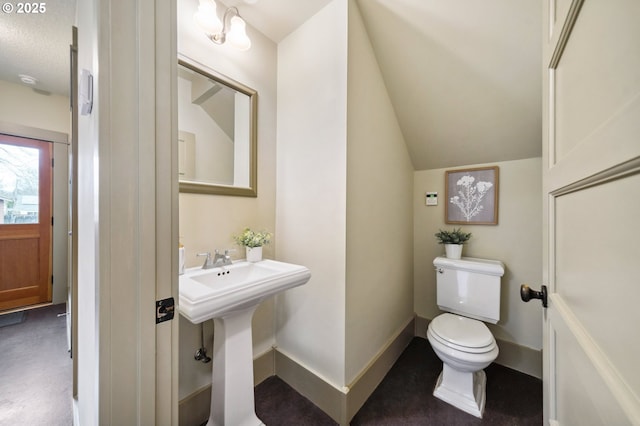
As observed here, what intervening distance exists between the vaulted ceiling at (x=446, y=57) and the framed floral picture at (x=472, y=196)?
0.37 ft

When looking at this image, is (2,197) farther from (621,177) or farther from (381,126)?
(621,177)

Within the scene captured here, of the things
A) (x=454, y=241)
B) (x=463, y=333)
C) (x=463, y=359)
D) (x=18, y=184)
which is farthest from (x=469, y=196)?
(x=18, y=184)

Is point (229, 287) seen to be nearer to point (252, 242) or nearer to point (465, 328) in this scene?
point (252, 242)

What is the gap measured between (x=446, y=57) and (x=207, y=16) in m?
1.39

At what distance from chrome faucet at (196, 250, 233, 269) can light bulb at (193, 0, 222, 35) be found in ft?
4.07

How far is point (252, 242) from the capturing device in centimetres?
143

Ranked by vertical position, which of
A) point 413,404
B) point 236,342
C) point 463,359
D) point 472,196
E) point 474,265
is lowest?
point 413,404

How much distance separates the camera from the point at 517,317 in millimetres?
1768

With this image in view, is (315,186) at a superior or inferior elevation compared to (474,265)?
superior

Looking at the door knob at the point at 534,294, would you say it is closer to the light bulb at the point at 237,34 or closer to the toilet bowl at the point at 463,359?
the toilet bowl at the point at 463,359

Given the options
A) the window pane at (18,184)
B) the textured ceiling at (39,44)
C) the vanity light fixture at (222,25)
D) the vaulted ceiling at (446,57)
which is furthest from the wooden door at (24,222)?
the vanity light fixture at (222,25)

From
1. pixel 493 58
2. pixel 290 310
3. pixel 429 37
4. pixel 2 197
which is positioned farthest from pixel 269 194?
pixel 2 197

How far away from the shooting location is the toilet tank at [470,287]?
1666mm

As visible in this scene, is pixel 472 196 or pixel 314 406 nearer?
pixel 314 406
